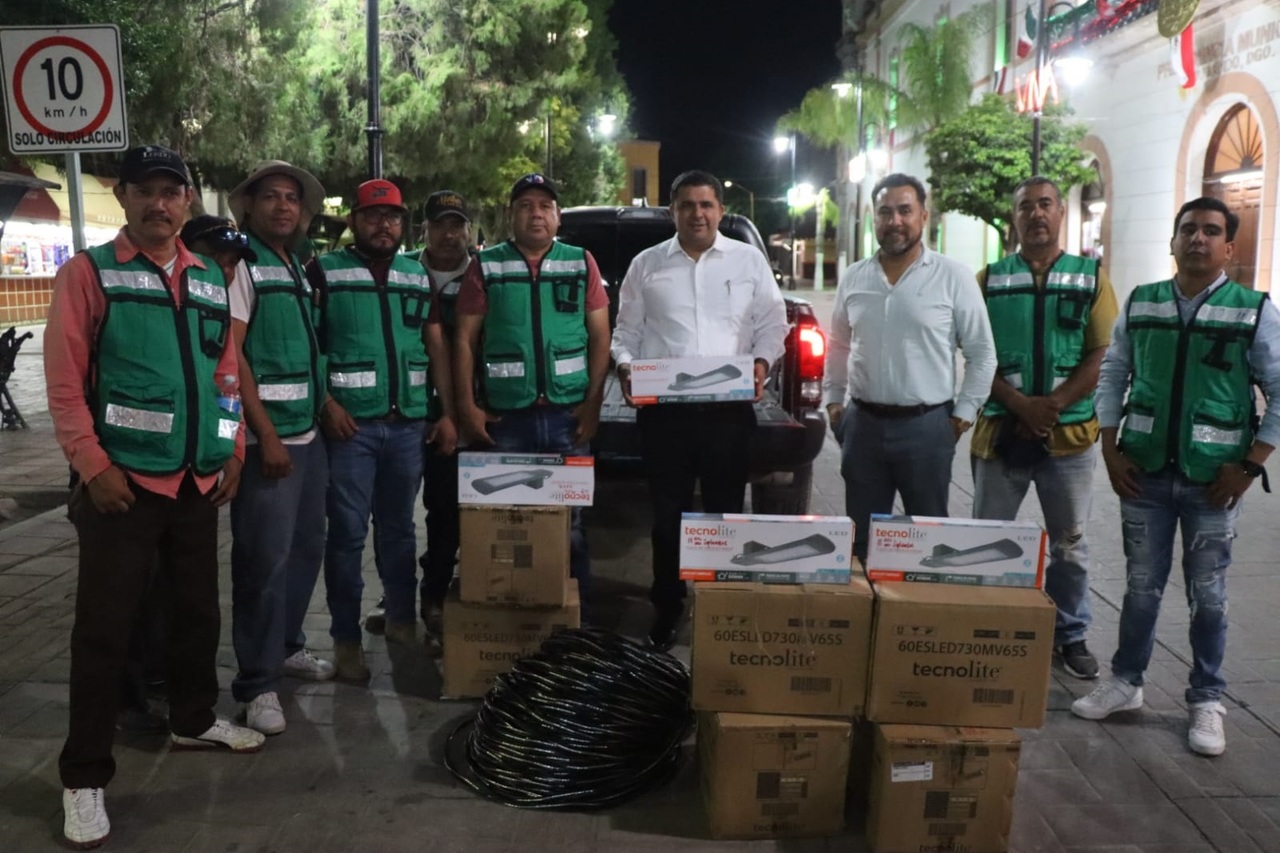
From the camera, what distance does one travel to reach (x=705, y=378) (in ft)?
13.6

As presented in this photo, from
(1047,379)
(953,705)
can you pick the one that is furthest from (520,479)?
(1047,379)

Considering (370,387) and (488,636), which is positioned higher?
(370,387)

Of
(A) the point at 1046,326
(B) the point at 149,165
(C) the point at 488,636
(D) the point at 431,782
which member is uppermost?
(B) the point at 149,165

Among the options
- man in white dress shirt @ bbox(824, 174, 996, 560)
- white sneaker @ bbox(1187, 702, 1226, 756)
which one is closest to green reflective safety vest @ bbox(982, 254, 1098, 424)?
man in white dress shirt @ bbox(824, 174, 996, 560)

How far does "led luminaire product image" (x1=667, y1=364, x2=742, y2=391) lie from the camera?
414 cm

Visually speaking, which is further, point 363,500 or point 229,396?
point 363,500

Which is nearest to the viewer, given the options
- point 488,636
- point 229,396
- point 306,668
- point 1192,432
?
point 229,396

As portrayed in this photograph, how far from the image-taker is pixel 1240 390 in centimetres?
366

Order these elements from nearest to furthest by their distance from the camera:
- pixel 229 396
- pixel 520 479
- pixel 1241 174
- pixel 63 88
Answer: pixel 229 396 < pixel 520 479 < pixel 63 88 < pixel 1241 174

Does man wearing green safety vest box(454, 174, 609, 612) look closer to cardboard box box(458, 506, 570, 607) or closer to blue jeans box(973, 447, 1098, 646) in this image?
cardboard box box(458, 506, 570, 607)

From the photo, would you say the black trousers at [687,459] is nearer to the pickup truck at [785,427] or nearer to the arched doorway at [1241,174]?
the pickup truck at [785,427]

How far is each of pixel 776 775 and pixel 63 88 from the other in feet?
15.7

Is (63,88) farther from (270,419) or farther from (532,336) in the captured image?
(532,336)

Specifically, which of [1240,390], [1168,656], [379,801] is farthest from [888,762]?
[1168,656]
